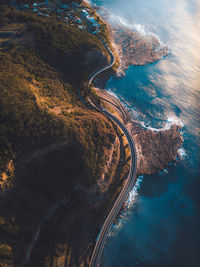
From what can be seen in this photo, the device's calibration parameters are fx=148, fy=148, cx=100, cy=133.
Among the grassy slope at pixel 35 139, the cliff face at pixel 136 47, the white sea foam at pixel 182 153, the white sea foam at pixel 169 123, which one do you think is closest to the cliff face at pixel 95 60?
the cliff face at pixel 136 47

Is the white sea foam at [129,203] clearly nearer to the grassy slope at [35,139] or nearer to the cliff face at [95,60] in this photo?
the grassy slope at [35,139]

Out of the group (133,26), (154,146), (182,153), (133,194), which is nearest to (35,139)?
(133,194)

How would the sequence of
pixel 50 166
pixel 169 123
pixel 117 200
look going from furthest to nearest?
pixel 169 123 < pixel 117 200 < pixel 50 166

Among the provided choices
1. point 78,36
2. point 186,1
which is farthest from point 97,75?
point 186,1

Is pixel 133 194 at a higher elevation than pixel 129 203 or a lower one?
higher

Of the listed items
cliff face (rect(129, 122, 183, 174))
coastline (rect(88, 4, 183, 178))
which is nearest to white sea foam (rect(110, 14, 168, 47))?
coastline (rect(88, 4, 183, 178))

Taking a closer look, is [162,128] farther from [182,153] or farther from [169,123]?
[182,153]

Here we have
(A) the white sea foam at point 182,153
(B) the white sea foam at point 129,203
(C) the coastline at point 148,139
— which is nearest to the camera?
(B) the white sea foam at point 129,203

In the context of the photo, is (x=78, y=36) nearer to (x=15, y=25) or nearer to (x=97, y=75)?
(x=97, y=75)
